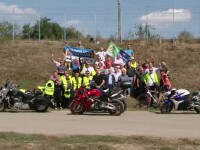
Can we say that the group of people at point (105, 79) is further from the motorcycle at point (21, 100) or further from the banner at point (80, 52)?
the banner at point (80, 52)

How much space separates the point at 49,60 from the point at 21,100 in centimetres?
1252

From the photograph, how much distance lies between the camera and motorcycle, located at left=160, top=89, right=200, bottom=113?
18422mm

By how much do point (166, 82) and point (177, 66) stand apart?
10381 mm

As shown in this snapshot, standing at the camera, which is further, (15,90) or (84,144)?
(15,90)

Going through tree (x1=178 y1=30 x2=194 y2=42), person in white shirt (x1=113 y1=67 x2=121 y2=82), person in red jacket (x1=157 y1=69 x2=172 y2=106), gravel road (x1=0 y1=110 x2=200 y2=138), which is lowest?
gravel road (x1=0 y1=110 x2=200 y2=138)

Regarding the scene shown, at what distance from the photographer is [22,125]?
1450 centimetres

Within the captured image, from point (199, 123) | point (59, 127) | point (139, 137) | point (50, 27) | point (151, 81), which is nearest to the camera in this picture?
point (139, 137)

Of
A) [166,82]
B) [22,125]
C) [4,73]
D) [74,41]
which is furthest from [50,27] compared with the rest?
[22,125]

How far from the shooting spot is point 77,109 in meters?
18.2

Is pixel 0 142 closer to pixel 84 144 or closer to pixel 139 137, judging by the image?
pixel 84 144

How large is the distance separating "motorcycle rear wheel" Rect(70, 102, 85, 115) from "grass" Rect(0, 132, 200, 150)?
20.6ft

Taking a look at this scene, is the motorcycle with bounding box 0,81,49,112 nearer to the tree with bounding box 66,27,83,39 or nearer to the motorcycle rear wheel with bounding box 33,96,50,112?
the motorcycle rear wheel with bounding box 33,96,50,112

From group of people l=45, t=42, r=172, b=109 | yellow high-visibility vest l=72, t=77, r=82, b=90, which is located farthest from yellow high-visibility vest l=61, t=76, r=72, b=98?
yellow high-visibility vest l=72, t=77, r=82, b=90

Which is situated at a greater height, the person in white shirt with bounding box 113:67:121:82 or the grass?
the person in white shirt with bounding box 113:67:121:82
